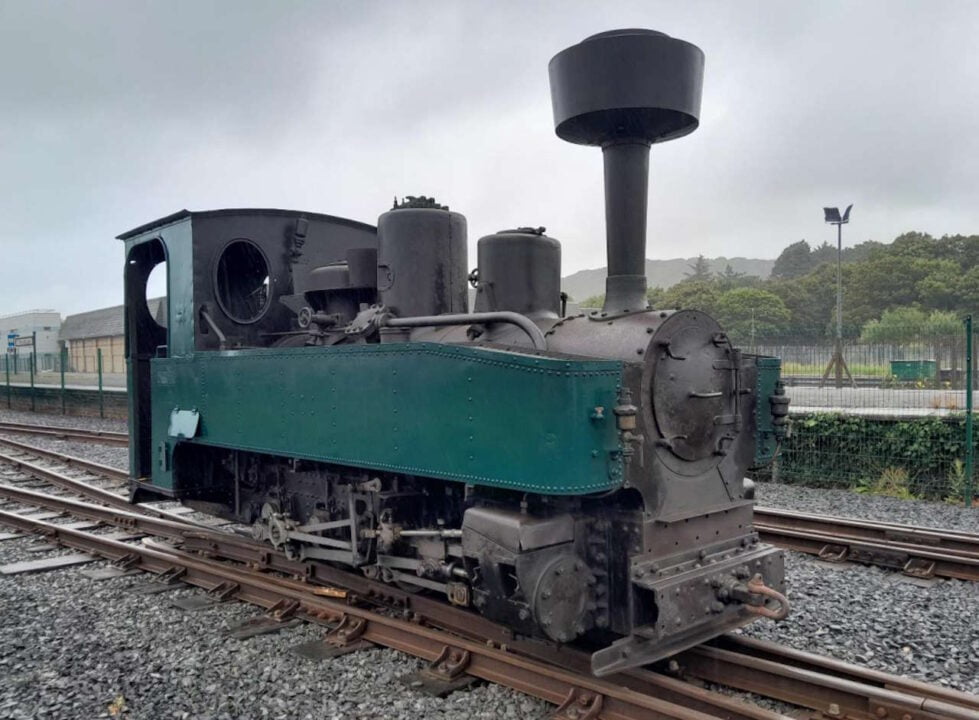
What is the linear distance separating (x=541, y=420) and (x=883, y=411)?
915 centimetres

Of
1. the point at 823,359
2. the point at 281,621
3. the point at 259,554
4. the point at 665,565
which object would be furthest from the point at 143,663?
the point at 823,359

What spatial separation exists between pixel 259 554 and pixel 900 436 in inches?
335

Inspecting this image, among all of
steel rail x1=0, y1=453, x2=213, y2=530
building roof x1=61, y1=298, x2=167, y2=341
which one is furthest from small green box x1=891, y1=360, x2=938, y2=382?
building roof x1=61, y1=298, x2=167, y2=341

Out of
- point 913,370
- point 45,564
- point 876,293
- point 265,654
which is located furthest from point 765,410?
point 876,293

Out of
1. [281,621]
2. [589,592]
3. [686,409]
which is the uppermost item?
Result: [686,409]

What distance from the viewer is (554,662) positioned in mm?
4641

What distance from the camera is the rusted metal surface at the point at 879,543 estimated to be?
6.59 meters

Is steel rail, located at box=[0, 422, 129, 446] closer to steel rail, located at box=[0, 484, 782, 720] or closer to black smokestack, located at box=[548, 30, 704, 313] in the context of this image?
steel rail, located at box=[0, 484, 782, 720]

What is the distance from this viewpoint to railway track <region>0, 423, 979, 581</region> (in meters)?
6.59

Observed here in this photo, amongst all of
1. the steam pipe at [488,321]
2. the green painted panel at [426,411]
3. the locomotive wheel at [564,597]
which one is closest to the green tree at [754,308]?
the green painted panel at [426,411]

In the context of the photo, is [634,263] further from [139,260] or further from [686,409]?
[139,260]

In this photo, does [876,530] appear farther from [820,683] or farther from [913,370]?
[913,370]

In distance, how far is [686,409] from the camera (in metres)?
4.64

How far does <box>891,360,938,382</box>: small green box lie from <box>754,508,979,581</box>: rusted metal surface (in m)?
5.28
